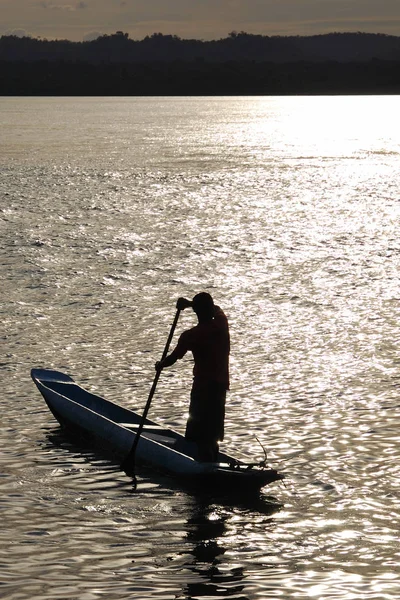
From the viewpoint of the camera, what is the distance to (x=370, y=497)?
45.2 ft

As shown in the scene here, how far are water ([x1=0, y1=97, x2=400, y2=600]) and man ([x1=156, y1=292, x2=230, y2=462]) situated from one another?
78 centimetres

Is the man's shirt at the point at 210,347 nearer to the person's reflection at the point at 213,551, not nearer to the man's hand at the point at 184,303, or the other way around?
the man's hand at the point at 184,303

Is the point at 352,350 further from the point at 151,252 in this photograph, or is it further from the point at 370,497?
the point at 151,252

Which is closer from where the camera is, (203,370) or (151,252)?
(203,370)

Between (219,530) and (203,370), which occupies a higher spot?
(203,370)

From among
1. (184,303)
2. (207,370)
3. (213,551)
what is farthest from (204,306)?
(213,551)

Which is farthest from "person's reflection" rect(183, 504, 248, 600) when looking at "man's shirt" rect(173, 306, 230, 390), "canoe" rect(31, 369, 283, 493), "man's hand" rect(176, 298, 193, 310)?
"man's hand" rect(176, 298, 193, 310)

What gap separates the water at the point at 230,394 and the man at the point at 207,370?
30.5 inches

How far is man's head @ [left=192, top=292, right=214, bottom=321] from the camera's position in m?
13.7

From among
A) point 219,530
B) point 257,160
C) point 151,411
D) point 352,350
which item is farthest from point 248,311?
point 257,160

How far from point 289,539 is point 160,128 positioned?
133 metres

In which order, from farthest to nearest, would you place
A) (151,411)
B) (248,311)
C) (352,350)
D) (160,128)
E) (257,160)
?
(160,128) < (257,160) < (248,311) < (352,350) < (151,411)

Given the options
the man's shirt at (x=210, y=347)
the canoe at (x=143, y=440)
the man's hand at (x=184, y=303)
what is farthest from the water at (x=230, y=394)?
the man's hand at (x=184, y=303)

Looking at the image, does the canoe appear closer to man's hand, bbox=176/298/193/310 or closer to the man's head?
the man's head
